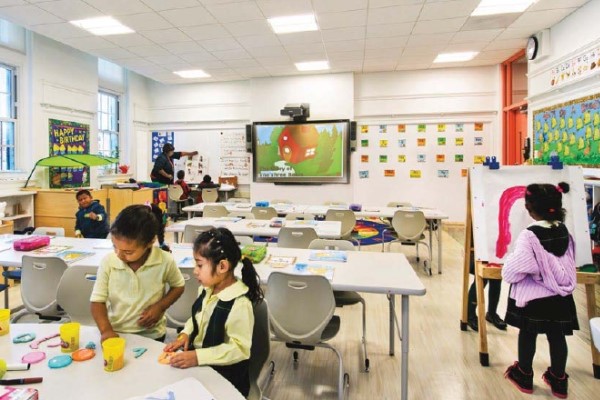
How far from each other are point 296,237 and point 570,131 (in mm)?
4069

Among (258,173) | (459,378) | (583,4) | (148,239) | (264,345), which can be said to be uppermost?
(583,4)

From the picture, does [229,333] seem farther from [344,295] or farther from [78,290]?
[344,295]

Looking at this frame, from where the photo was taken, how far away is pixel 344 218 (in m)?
4.80

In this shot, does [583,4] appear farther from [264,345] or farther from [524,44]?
[264,345]

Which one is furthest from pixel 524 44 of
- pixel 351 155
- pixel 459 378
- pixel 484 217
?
pixel 459 378

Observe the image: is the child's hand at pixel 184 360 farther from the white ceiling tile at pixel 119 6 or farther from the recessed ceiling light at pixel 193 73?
the recessed ceiling light at pixel 193 73

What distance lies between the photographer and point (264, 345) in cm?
146

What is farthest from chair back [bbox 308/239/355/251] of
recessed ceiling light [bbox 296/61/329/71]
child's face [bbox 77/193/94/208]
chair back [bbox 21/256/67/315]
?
recessed ceiling light [bbox 296/61/329/71]

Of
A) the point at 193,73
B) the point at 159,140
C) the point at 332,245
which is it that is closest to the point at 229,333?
the point at 332,245

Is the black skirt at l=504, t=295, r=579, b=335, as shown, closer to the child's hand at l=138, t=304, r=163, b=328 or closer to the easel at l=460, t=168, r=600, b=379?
the easel at l=460, t=168, r=600, b=379

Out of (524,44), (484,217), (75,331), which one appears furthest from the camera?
(524,44)

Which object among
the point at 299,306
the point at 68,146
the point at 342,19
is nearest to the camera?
the point at 299,306

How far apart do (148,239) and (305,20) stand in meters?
4.55

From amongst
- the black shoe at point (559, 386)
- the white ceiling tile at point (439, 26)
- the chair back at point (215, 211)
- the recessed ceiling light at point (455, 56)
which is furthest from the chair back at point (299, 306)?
the recessed ceiling light at point (455, 56)
